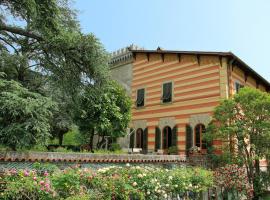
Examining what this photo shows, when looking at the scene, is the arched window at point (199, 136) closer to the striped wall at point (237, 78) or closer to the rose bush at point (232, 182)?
the striped wall at point (237, 78)

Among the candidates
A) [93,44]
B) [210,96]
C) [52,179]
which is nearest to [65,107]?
[93,44]

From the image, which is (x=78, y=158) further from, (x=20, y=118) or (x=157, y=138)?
(x=157, y=138)

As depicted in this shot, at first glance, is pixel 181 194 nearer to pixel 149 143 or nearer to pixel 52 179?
pixel 52 179

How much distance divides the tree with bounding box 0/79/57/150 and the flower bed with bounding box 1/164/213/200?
153 cm

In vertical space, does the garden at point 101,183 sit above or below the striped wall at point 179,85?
below

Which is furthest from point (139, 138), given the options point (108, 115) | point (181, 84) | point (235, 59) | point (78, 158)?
point (78, 158)

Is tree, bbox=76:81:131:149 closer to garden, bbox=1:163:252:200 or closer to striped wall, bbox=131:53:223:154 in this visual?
striped wall, bbox=131:53:223:154

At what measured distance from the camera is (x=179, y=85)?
1991 centimetres

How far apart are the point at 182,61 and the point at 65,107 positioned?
1049 centimetres

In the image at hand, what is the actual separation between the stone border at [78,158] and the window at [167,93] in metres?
6.92

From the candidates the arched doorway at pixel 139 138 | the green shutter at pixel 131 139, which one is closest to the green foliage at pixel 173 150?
the arched doorway at pixel 139 138

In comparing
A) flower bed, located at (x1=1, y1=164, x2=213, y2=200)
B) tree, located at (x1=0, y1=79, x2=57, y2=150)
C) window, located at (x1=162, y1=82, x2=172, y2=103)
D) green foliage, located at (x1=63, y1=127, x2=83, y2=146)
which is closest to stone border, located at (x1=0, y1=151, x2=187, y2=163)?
tree, located at (x1=0, y1=79, x2=57, y2=150)

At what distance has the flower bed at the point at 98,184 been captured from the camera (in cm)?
607

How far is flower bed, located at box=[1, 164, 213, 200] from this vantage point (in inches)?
239
